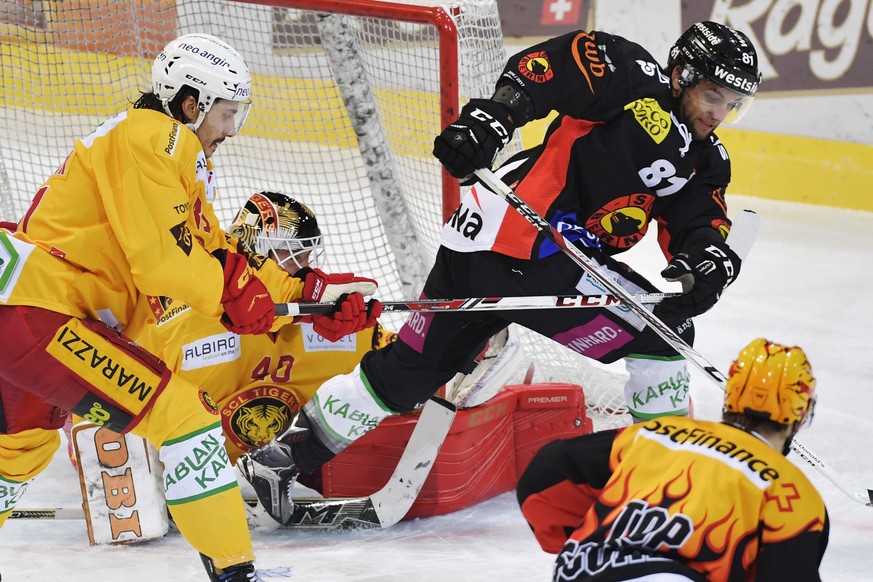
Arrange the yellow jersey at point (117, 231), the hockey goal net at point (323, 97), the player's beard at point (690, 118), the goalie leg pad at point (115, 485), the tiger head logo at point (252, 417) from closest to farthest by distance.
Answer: the yellow jersey at point (117, 231) → the player's beard at point (690, 118) → the goalie leg pad at point (115, 485) → the tiger head logo at point (252, 417) → the hockey goal net at point (323, 97)

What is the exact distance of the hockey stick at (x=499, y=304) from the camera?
2357mm

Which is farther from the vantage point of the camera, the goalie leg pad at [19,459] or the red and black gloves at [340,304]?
the red and black gloves at [340,304]

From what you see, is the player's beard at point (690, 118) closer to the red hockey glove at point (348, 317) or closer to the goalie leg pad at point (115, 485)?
the red hockey glove at point (348, 317)

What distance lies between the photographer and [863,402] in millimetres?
3447

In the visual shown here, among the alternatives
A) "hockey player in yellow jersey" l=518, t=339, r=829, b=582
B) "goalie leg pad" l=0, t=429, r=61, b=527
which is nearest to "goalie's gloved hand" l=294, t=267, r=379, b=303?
"goalie leg pad" l=0, t=429, r=61, b=527

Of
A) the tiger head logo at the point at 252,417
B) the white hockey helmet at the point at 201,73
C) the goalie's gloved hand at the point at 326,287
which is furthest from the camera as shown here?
the tiger head logo at the point at 252,417

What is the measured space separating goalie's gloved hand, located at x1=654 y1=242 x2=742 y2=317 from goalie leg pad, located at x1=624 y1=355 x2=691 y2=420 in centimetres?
16

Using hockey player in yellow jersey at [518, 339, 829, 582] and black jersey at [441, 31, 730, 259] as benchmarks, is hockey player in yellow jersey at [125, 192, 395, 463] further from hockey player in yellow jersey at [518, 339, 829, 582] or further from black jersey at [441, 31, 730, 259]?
hockey player in yellow jersey at [518, 339, 829, 582]

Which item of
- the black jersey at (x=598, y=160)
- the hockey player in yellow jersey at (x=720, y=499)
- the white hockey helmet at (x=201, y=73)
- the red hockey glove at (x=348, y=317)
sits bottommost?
the hockey player in yellow jersey at (x=720, y=499)

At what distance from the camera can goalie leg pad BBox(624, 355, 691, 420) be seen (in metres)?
2.48

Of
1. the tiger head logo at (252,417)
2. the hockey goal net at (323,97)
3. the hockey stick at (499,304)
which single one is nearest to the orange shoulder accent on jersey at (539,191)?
the hockey stick at (499,304)

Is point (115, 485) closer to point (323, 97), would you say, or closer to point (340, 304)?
point (340, 304)

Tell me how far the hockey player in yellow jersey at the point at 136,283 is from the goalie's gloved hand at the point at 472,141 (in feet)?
1.34

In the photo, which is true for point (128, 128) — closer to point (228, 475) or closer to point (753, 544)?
point (228, 475)
